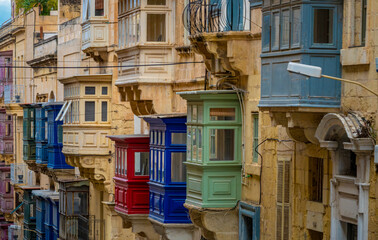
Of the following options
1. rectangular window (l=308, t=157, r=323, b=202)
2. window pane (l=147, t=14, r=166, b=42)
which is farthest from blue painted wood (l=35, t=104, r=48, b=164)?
rectangular window (l=308, t=157, r=323, b=202)

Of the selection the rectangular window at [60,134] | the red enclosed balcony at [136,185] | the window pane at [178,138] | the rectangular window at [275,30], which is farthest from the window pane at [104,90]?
the rectangular window at [275,30]

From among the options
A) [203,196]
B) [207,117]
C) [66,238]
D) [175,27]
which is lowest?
[66,238]

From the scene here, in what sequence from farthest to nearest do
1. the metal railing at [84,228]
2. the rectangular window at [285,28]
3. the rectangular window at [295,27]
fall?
the metal railing at [84,228] → the rectangular window at [285,28] → the rectangular window at [295,27]

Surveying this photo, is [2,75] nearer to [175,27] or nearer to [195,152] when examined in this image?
[175,27]

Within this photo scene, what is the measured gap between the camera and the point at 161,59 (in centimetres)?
3072

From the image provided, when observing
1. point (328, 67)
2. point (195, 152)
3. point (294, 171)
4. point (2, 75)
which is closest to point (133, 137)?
point (195, 152)

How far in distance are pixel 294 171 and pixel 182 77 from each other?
847 cm

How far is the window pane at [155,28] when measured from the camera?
1212 inches

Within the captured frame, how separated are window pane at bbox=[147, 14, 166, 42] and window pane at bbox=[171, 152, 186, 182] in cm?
405

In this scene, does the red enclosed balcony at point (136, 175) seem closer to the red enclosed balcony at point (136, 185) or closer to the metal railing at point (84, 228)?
the red enclosed balcony at point (136, 185)

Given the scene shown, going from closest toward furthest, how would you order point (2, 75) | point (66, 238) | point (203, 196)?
point (203, 196), point (66, 238), point (2, 75)

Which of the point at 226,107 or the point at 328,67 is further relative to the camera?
the point at 226,107

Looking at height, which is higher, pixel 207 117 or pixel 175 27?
pixel 175 27

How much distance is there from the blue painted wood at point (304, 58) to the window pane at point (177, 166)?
7.36 metres
